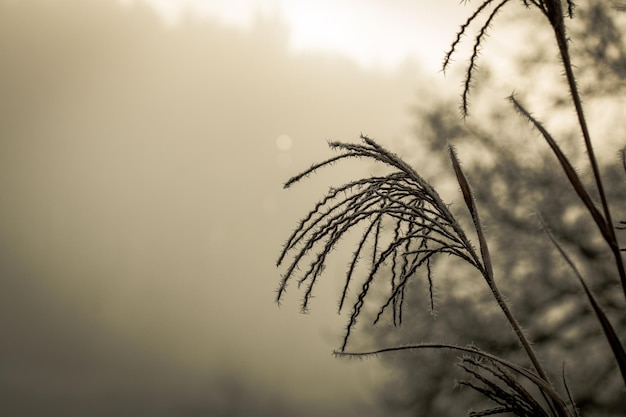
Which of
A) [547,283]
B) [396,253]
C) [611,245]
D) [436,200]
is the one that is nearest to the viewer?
[611,245]

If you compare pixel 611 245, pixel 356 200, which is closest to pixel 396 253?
pixel 356 200

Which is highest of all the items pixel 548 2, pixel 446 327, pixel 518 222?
pixel 518 222

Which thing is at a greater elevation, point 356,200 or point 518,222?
point 518,222

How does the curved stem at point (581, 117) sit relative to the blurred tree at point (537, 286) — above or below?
below

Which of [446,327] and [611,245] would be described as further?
[446,327]

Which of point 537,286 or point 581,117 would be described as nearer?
point 581,117

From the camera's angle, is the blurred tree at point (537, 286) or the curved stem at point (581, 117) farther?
the blurred tree at point (537, 286)

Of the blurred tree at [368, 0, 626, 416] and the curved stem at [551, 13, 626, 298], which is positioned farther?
the blurred tree at [368, 0, 626, 416]

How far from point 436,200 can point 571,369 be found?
7063 millimetres

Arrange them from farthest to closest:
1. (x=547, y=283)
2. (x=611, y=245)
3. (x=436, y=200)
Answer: (x=547, y=283), (x=436, y=200), (x=611, y=245)

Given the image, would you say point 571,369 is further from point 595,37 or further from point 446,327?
point 595,37

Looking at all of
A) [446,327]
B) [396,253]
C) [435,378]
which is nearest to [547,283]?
[446,327]

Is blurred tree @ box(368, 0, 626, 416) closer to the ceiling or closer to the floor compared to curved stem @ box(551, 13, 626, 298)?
closer to the ceiling

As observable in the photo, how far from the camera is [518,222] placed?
26.4 feet
